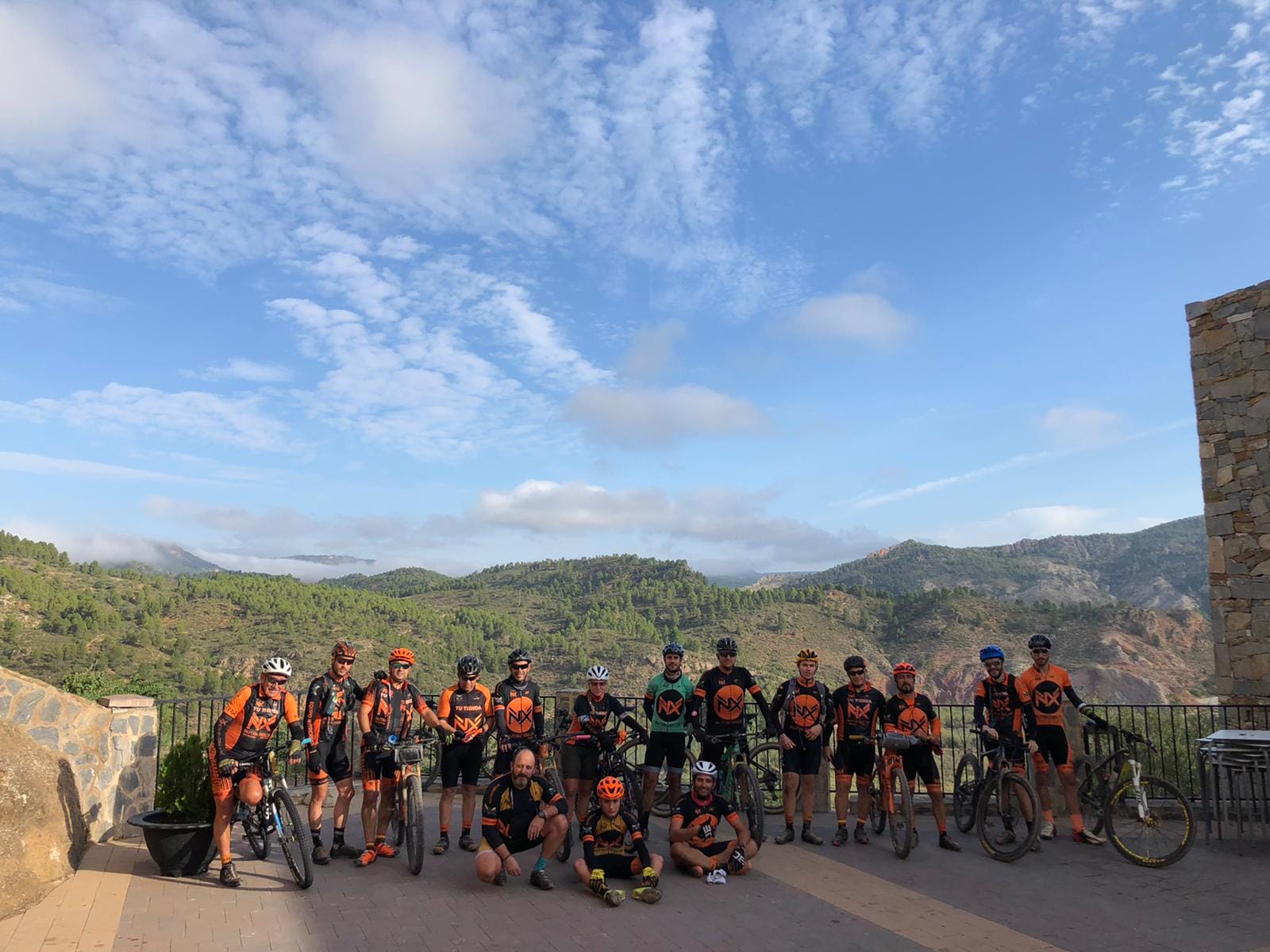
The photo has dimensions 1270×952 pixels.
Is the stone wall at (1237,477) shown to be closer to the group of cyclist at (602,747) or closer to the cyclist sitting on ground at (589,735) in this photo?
the group of cyclist at (602,747)

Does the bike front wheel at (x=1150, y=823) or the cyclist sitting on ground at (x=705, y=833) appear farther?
the bike front wheel at (x=1150, y=823)

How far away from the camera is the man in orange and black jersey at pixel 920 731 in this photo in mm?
8398

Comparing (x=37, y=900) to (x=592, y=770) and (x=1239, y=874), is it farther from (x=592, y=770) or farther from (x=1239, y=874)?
(x=1239, y=874)

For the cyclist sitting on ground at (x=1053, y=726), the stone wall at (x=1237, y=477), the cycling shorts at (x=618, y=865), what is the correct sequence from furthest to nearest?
the stone wall at (x=1237, y=477) → the cyclist sitting on ground at (x=1053, y=726) → the cycling shorts at (x=618, y=865)

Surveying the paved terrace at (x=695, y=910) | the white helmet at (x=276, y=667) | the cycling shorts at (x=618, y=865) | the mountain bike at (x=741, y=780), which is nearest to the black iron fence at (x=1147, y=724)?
the white helmet at (x=276, y=667)

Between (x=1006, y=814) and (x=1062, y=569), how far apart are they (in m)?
119

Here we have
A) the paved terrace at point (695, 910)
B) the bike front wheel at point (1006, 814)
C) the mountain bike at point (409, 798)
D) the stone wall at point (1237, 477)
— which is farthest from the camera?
the stone wall at point (1237, 477)

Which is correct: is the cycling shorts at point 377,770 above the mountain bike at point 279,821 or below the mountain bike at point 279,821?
above

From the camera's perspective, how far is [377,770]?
768 centimetres

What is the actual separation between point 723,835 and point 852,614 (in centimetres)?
5447

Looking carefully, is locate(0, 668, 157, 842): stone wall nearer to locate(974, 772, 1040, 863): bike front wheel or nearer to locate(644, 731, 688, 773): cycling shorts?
locate(644, 731, 688, 773): cycling shorts

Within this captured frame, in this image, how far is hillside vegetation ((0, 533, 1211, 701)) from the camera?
128 feet

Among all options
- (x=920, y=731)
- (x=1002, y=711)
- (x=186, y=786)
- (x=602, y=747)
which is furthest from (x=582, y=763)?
(x=1002, y=711)

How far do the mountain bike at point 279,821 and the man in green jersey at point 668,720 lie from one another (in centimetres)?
327
